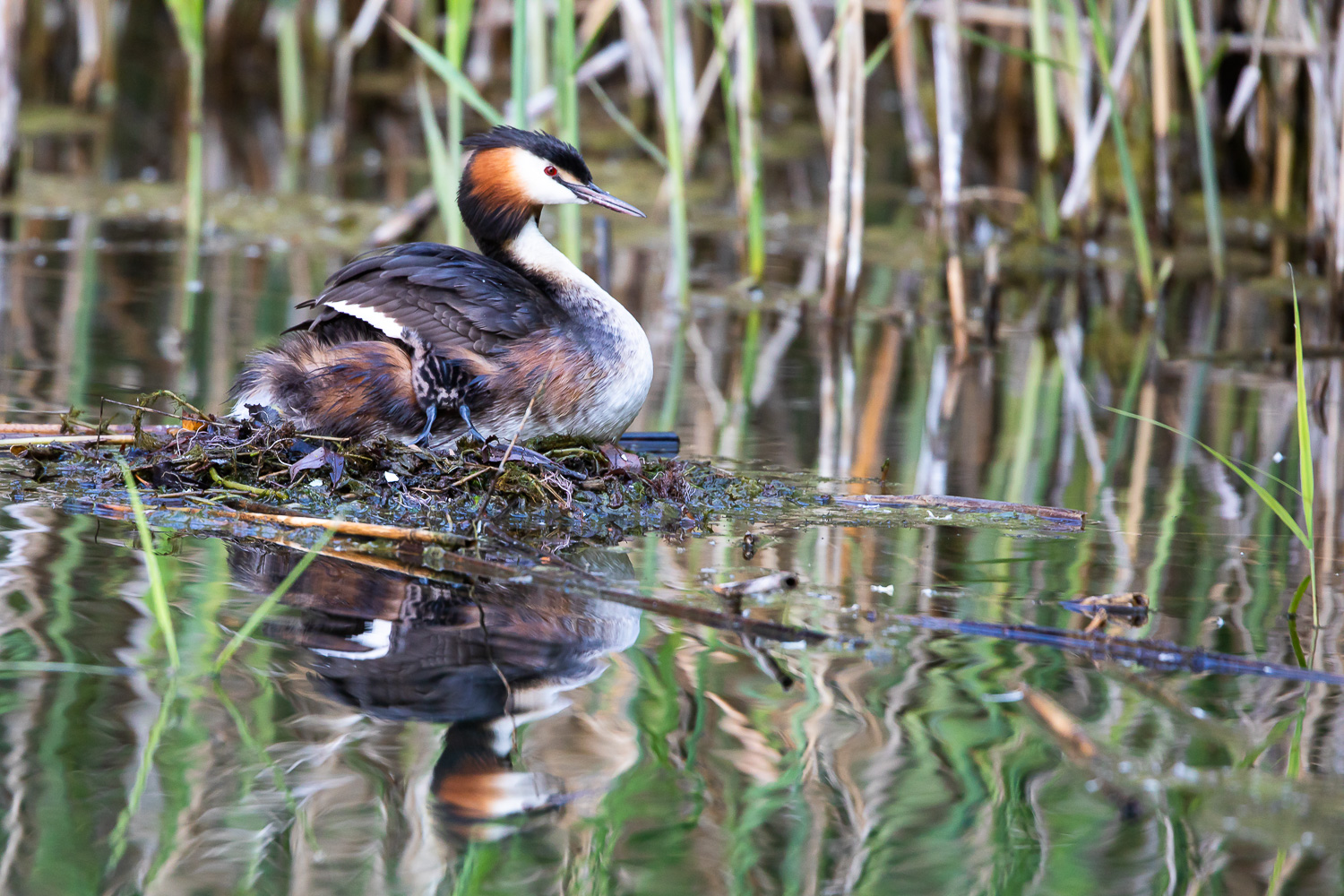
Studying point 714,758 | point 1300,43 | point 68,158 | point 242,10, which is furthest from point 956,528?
point 242,10

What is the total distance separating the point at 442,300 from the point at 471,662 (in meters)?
1.48

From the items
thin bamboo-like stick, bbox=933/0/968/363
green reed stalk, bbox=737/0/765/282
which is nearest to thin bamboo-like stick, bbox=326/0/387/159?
green reed stalk, bbox=737/0/765/282

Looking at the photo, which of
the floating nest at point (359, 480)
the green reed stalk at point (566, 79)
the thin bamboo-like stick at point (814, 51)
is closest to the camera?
the floating nest at point (359, 480)

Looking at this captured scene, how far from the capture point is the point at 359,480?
12.1 feet

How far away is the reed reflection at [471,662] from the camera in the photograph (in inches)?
90.4

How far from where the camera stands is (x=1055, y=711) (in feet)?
8.38

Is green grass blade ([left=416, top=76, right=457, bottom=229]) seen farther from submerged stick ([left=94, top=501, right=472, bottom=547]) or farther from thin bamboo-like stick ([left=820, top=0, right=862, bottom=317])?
submerged stick ([left=94, top=501, right=472, bottom=547])

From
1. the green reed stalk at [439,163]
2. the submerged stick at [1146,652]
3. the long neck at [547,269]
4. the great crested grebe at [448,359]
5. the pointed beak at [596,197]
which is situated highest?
the green reed stalk at [439,163]

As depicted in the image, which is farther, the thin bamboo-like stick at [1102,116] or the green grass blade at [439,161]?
the thin bamboo-like stick at [1102,116]

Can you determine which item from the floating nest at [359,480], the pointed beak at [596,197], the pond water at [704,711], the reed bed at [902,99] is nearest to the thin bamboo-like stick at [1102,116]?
the reed bed at [902,99]

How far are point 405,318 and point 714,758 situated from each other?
1.90 meters

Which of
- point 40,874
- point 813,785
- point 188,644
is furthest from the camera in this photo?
point 188,644

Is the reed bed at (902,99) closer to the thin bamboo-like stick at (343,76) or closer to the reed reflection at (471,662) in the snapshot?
the thin bamboo-like stick at (343,76)

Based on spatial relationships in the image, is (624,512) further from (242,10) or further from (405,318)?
(242,10)
